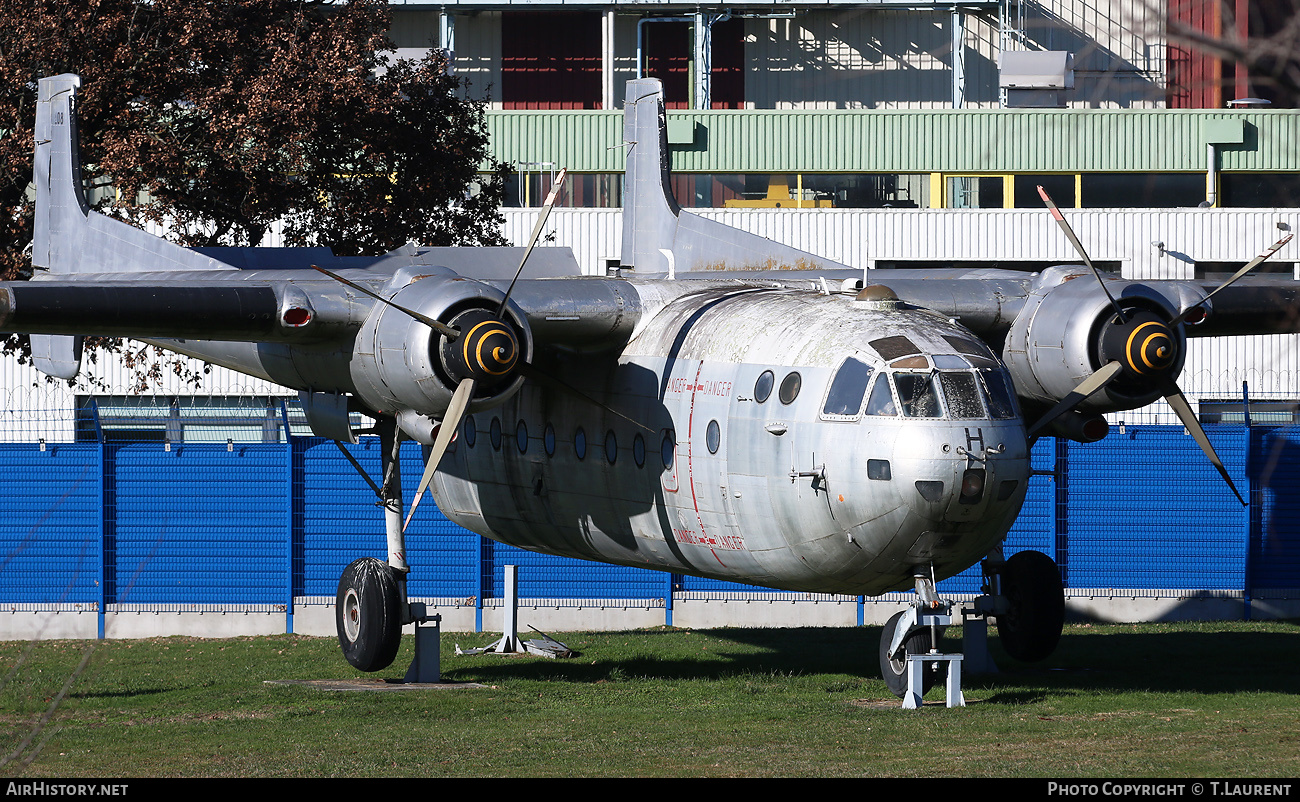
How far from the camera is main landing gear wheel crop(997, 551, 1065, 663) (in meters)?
16.6

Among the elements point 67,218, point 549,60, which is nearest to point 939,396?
point 67,218

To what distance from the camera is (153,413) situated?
36094mm

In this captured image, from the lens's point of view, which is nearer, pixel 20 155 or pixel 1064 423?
pixel 1064 423

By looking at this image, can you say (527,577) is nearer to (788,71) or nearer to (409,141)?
(409,141)

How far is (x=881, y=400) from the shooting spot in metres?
12.4

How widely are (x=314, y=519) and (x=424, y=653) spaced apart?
553cm

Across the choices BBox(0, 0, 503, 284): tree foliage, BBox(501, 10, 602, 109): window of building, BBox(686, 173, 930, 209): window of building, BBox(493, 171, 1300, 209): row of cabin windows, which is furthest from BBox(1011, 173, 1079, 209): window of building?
BBox(0, 0, 503, 284): tree foliage

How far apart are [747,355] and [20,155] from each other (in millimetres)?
15405

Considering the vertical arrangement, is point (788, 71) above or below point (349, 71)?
above

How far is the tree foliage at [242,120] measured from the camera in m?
24.0

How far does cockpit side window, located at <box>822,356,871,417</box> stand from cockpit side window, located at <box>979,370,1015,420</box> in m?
0.98

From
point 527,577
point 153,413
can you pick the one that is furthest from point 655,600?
point 153,413

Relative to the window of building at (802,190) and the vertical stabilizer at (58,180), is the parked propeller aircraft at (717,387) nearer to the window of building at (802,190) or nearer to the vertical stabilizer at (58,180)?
the vertical stabilizer at (58,180)
